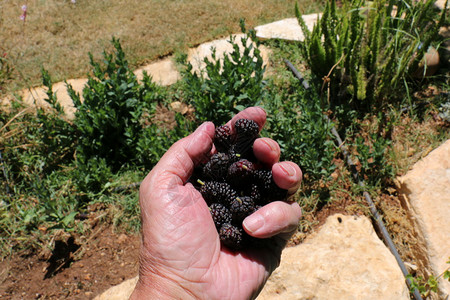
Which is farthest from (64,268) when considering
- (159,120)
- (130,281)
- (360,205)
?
(360,205)

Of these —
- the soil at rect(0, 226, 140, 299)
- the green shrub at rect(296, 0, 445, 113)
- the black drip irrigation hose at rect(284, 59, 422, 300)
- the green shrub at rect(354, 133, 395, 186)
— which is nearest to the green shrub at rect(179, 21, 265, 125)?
the green shrub at rect(296, 0, 445, 113)

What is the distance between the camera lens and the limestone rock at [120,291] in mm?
3260

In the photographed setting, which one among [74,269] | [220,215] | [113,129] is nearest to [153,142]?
[113,129]

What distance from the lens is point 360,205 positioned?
374cm

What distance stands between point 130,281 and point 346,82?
3309 mm

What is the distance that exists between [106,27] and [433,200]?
5.68m

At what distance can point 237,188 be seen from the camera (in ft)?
8.46

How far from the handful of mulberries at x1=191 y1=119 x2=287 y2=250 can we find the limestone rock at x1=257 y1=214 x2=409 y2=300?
88cm

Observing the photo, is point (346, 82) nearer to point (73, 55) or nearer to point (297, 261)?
point (297, 261)

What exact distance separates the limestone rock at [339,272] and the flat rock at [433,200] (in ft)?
1.33

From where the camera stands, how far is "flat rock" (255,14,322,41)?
5582 mm

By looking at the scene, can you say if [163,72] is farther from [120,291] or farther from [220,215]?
[220,215]

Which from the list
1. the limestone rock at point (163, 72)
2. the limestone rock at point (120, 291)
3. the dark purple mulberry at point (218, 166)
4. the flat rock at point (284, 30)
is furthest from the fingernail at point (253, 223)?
the flat rock at point (284, 30)

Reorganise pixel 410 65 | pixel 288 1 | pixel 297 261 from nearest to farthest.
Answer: pixel 297 261, pixel 410 65, pixel 288 1
